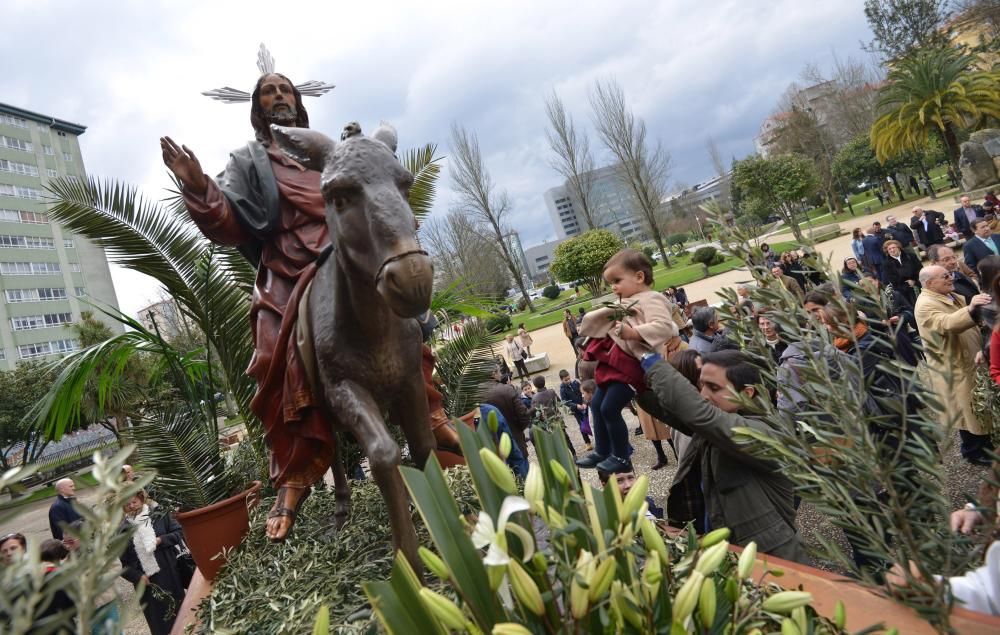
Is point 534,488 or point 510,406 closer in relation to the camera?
point 534,488

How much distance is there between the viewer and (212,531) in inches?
138

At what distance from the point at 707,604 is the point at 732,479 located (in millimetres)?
1735

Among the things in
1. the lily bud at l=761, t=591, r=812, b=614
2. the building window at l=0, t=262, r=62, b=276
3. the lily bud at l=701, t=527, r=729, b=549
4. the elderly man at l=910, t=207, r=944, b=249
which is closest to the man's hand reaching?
the lily bud at l=701, t=527, r=729, b=549

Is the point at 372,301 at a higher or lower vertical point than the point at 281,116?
lower

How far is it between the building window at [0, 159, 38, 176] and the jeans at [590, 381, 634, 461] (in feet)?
199

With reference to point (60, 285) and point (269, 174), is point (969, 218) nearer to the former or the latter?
point (269, 174)

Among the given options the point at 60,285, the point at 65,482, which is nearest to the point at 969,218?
the point at 65,482

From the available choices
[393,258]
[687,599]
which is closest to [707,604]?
[687,599]

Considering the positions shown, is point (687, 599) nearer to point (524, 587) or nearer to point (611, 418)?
point (524, 587)

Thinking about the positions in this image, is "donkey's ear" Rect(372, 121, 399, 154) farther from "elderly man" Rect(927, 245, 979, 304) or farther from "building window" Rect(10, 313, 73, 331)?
"building window" Rect(10, 313, 73, 331)

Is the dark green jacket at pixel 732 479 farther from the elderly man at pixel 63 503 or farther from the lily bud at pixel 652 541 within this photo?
the elderly man at pixel 63 503

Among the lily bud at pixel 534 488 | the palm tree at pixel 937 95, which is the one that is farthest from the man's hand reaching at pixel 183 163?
the palm tree at pixel 937 95

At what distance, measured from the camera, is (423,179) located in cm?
626

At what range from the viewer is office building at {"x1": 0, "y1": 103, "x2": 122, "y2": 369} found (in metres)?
43.8
